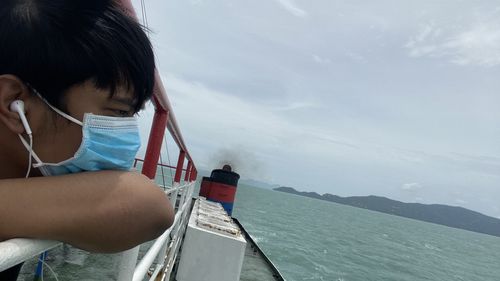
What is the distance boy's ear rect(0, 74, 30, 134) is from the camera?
30.3 inches

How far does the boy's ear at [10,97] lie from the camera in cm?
77

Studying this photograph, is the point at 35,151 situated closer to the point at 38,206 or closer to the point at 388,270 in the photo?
the point at 38,206

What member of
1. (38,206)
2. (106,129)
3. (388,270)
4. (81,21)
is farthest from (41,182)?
(388,270)

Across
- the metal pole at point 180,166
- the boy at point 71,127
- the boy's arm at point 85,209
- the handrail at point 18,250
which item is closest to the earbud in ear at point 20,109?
the boy at point 71,127

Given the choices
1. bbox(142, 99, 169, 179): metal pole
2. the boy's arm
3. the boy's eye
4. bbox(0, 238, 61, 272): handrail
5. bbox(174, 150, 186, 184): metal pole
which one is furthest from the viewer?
bbox(174, 150, 186, 184): metal pole

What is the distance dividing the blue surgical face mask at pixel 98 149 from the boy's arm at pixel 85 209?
0.06 m

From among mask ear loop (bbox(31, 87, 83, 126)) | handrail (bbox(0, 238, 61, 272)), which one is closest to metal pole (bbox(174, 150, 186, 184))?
mask ear loop (bbox(31, 87, 83, 126))

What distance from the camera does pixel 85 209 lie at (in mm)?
743

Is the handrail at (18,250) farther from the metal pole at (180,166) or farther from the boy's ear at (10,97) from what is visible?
the metal pole at (180,166)

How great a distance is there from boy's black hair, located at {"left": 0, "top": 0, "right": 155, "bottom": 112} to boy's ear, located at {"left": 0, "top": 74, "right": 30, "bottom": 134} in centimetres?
2

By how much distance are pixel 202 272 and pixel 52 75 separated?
3714mm

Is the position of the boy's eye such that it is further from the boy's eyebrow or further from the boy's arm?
the boy's arm

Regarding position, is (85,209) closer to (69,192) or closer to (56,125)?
(69,192)

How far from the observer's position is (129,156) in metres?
0.94
